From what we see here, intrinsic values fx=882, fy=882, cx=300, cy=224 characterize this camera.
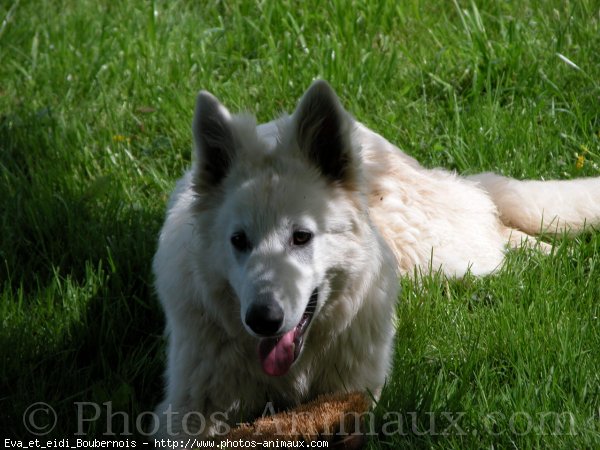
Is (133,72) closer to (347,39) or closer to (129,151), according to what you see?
(129,151)

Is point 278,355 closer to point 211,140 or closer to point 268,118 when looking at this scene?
point 211,140

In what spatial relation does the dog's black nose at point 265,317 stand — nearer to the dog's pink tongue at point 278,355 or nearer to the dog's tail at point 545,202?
the dog's pink tongue at point 278,355

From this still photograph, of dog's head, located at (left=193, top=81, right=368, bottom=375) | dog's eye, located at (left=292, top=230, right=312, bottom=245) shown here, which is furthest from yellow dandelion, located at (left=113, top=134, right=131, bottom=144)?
dog's eye, located at (left=292, top=230, right=312, bottom=245)

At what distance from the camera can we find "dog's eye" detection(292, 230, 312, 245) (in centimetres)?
364

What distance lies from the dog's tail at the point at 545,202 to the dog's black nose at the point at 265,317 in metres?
2.33

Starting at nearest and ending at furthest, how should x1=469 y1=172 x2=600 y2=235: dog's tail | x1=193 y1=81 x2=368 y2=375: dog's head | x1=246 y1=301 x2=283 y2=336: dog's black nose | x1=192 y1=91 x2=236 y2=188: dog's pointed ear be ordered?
x1=246 y1=301 x2=283 y2=336: dog's black nose, x1=193 y1=81 x2=368 y2=375: dog's head, x1=192 y1=91 x2=236 y2=188: dog's pointed ear, x1=469 y1=172 x2=600 y2=235: dog's tail

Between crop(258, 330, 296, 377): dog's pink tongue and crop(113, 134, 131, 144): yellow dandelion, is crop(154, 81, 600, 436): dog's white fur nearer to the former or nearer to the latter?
crop(258, 330, 296, 377): dog's pink tongue

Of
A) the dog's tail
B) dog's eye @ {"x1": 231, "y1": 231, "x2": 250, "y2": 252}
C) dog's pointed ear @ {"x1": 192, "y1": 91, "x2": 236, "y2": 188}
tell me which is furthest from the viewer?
the dog's tail

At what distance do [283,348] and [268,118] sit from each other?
9.02 feet

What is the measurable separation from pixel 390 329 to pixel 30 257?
2.21 m

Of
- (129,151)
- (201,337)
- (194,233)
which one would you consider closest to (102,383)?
(201,337)

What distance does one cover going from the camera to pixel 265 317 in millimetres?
3354

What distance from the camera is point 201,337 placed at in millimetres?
3910

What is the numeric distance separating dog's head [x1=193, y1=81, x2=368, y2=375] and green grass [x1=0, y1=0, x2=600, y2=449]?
1.98ft
